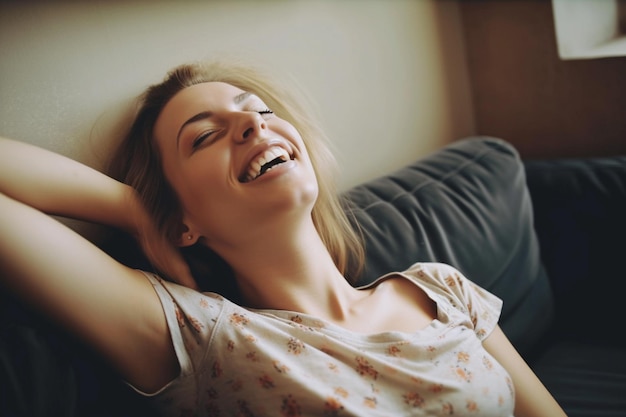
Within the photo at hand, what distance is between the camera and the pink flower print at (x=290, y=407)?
909 mm

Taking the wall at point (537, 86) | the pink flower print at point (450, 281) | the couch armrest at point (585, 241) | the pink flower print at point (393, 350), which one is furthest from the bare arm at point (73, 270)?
the wall at point (537, 86)

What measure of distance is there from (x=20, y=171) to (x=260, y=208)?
37cm

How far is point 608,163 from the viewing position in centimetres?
172

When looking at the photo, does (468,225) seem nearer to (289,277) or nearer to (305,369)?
(289,277)

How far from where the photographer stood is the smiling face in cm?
102

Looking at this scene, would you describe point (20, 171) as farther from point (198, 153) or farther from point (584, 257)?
point (584, 257)

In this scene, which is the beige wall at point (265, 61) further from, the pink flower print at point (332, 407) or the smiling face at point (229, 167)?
the pink flower print at point (332, 407)

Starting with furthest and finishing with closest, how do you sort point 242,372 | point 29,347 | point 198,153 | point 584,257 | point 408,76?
point 408,76 → point 584,257 → point 198,153 → point 242,372 → point 29,347

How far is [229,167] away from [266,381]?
35 cm

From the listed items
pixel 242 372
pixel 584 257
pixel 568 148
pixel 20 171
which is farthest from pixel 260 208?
pixel 568 148

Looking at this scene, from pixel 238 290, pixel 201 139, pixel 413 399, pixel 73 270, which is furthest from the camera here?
pixel 238 290

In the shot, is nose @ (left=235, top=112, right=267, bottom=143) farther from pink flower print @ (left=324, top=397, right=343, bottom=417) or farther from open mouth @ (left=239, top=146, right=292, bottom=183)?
pink flower print @ (left=324, top=397, right=343, bottom=417)

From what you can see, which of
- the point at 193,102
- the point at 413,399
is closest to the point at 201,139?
the point at 193,102

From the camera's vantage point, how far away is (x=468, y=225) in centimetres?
153
